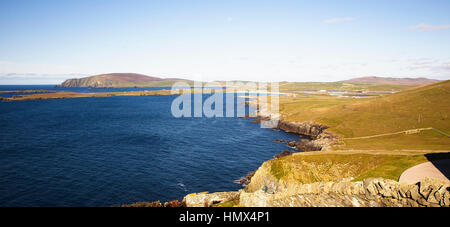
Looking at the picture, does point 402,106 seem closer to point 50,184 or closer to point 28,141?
point 50,184

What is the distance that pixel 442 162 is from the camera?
1153 inches

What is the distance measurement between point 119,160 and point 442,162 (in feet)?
194

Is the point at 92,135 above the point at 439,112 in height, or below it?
below

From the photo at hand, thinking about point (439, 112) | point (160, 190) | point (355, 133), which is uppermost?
point (439, 112)

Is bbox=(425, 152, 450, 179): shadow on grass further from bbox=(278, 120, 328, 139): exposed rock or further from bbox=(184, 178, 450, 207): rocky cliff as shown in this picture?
bbox=(278, 120, 328, 139): exposed rock

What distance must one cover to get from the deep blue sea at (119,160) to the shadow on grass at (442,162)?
28745 millimetres

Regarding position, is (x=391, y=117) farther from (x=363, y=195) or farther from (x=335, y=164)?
(x=363, y=195)

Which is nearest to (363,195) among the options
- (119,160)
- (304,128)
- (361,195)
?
(361,195)

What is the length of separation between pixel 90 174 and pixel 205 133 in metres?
45.1

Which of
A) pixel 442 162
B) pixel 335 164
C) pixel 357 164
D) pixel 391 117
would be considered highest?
pixel 391 117

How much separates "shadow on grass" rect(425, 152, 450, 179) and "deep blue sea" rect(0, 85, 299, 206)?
94.3 ft

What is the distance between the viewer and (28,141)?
71.6 metres

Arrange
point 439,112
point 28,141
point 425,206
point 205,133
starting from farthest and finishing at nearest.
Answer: point 205,133 → point 439,112 → point 28,141 → point 425,206
